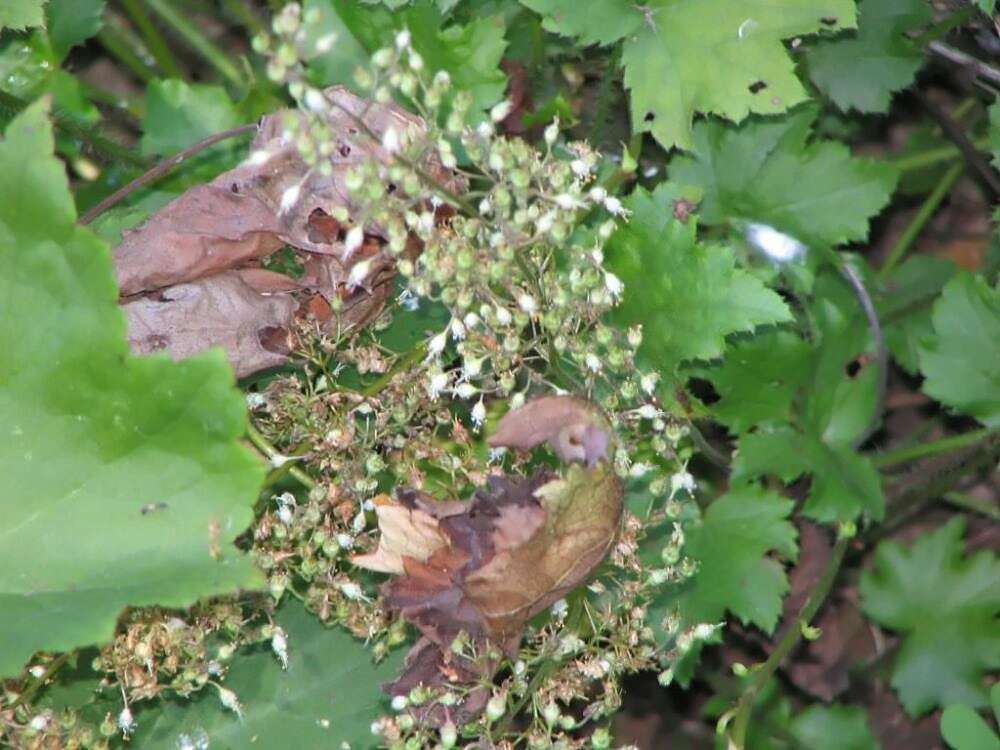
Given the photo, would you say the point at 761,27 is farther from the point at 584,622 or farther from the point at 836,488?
the point at 584,622

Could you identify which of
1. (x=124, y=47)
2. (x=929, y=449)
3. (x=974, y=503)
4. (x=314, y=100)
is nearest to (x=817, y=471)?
(x=929, y=449)

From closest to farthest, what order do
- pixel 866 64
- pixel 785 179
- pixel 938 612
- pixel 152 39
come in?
pixel 785 179 < pixel 866 64 < pixel 938 612 < pixel 152 39

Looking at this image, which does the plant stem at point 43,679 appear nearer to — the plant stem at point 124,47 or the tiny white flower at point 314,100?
the tiny white flower at point 314,100

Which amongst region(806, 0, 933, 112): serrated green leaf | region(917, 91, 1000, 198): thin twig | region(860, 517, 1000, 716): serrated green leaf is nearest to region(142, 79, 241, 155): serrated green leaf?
region(806, 0, 933, 112): serrated green leaf

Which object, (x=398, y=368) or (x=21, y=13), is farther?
(x=21, y=13)

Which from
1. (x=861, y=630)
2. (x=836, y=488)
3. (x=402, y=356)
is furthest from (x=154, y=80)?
(x=861, y=630)

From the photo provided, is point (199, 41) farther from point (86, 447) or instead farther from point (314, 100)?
point (314, 100)

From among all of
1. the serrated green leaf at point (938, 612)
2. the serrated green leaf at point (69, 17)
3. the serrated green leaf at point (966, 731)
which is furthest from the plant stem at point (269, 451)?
the serrated green leaf at point (938, 612)
